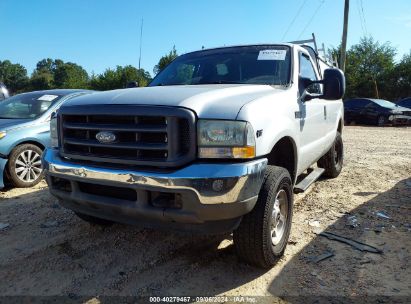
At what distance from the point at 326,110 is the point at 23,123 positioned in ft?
14.7

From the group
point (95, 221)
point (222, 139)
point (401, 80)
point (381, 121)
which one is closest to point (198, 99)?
point (222, 139)

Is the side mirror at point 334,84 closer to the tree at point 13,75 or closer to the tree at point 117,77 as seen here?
the tree at point 117,77

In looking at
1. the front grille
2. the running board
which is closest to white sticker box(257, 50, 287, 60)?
the running board

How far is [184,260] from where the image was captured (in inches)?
127

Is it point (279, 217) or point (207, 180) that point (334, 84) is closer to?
point (279, 217)

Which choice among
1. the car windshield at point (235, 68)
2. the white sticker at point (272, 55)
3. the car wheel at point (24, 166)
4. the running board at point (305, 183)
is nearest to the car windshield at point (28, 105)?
the car wheel at point (24, 166)

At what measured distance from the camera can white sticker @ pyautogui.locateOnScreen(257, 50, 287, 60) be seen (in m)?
3.87

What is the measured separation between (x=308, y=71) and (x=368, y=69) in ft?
100

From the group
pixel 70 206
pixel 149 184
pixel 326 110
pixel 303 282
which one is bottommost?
pixel 303 282

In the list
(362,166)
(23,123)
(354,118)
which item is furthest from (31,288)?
(354,118)

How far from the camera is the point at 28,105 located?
20.6ft

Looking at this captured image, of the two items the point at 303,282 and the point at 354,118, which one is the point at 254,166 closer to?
the point at 303,282

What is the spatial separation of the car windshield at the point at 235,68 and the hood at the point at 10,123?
2.63 metres

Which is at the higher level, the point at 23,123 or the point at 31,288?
the point at 23,123
